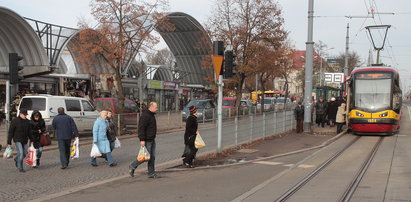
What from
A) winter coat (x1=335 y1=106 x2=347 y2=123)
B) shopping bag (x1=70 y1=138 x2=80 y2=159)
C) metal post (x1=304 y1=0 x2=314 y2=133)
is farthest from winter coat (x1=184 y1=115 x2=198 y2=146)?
winter coat (x1=335 y1=106 x2=347 y2=123)

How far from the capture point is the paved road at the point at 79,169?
781 cm

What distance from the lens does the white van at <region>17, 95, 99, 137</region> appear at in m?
15.8

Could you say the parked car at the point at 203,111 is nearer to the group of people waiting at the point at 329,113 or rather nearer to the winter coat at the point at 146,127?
the group of people waiting at the point at 329,113

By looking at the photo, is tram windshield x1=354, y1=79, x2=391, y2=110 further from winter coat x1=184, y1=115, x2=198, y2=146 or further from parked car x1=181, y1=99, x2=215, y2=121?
winter coat x1=184, y1=115, x2=198, y2=146

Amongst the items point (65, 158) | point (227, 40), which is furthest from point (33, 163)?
point (227, 40)

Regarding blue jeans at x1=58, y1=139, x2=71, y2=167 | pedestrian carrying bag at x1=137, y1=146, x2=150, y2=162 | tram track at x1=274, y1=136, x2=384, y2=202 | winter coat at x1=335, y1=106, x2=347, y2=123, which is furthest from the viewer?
winter coat at x1=335, y1=106, x2=347, y2=123

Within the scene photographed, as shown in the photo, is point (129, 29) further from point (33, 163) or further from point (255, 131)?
point (33, 163)

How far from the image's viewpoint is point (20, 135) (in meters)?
9.68

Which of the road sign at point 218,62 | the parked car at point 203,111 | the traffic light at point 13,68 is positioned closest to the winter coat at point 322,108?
the parked car at point 203,111

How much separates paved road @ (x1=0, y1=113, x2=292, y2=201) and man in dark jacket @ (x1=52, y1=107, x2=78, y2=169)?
34cm

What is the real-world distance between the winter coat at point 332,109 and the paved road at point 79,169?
21.6ft

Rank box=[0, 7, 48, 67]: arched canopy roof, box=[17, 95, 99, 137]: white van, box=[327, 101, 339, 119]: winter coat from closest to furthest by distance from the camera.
→ box=[17, 95, 99, 137]: white van → box=[327, 101, 339, 119]: winter coat → box=[0, 7, 48, 67]: arched canopy roof

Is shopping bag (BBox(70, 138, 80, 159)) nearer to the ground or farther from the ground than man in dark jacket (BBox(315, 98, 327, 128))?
nearer to the ground

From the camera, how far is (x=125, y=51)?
18.9m
